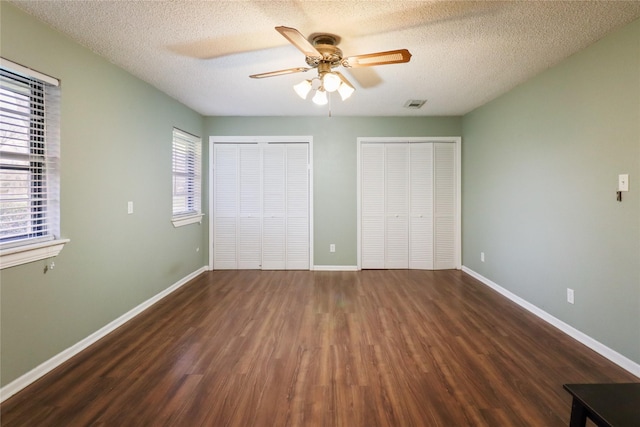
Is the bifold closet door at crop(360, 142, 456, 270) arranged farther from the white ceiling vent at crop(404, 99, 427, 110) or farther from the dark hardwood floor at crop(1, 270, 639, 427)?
the dark hardwood floor at crop(1, 270, 639, 427)

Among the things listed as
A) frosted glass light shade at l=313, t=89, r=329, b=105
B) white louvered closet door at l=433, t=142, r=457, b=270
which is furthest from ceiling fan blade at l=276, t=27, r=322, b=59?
white louvered closet door at l=433, t=142, r=457, b=270

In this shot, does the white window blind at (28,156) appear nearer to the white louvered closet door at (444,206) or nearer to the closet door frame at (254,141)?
the closet door frame at (254,141)

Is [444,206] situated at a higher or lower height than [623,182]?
lower

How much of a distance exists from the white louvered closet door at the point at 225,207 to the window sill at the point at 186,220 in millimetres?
305

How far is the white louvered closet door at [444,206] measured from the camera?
470 cm

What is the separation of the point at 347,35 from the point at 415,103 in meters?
2.02

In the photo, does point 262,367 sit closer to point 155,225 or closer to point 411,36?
point 155,225

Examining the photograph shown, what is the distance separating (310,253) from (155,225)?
2.28 metres

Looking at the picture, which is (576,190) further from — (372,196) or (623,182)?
(372,196)

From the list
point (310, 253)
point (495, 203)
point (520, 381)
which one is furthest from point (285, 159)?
point (520, 381)

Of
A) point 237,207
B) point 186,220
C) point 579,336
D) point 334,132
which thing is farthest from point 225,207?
point 579,336

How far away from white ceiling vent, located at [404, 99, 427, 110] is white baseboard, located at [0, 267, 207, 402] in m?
3.96

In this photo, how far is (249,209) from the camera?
473cm

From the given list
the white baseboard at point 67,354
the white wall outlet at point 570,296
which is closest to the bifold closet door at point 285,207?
the white baseboard at point 67,354
